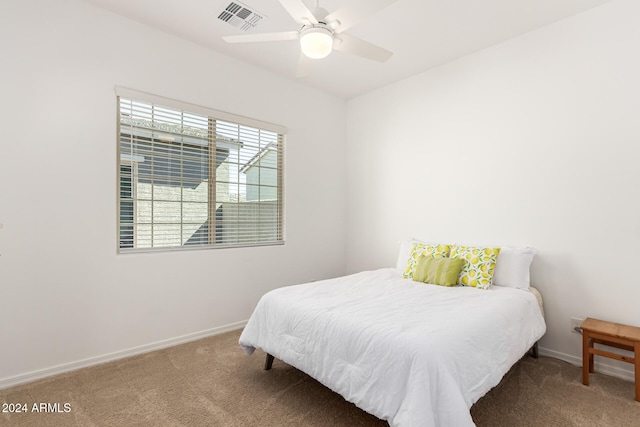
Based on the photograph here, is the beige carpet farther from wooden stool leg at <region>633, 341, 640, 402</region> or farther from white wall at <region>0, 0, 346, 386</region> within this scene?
white wall at <region>0, 0, 346, 386</region>

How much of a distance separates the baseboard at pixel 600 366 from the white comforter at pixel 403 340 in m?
0.39

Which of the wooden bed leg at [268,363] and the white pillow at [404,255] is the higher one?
the white pillow at [404,255]

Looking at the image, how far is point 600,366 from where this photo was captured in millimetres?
2482

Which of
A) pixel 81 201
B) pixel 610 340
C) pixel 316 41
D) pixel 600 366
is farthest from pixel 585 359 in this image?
pixel 81 201

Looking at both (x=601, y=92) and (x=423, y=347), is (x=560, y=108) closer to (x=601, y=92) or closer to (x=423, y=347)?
(x=601, y=92)

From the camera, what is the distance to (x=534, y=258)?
2.83 metres

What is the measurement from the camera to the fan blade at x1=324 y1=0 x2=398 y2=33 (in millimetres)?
1697

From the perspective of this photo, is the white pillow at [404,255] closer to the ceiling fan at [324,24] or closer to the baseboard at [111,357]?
the baseboard at [111,357]

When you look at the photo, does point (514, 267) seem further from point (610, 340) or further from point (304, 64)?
point (304, 64)

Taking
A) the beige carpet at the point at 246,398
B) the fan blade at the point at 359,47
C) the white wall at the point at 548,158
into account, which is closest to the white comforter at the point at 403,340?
the beige carpet at the point at 246,398

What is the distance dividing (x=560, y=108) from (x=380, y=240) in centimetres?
221

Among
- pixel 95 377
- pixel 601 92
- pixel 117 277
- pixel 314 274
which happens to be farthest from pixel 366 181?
pixel 95 377

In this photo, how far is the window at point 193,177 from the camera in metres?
2.80

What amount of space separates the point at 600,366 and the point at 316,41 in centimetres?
310
